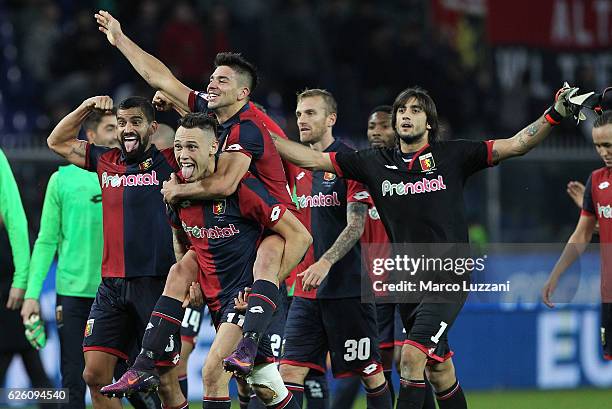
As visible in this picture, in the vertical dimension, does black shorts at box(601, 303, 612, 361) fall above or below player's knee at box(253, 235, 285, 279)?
below

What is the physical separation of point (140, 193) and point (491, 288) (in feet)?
15.1

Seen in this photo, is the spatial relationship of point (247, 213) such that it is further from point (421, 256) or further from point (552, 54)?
point (552, 54)

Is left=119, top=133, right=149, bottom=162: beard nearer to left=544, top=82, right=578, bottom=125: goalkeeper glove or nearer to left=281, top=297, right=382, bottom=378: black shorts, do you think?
left=281, top=297, right=382, bottom=378: black shorts

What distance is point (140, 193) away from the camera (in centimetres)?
841

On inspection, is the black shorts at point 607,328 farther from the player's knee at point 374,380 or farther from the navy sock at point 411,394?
the navy sock at point 411,394

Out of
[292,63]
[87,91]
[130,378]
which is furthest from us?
[292,63]

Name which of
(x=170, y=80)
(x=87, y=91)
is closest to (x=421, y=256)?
(x=170, y=80)

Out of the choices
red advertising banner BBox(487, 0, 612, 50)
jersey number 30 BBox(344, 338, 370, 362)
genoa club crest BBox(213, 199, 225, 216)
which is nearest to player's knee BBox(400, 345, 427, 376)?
jersey number 30 BBox(344, 338, 370, 362)

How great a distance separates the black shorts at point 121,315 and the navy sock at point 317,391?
145 cm

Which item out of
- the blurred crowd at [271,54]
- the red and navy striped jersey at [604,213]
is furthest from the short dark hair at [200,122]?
the blurred crowd at [271,54]

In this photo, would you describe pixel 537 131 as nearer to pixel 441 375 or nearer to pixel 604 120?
pixel 604 120

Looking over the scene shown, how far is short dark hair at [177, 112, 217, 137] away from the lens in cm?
748

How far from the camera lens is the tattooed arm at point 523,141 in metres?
8.06

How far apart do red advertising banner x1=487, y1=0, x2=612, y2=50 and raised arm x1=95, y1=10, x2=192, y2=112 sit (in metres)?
8.75
